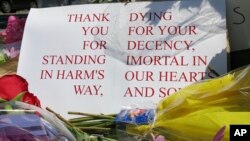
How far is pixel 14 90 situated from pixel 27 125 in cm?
82

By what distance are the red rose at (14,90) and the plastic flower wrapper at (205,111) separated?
508 millimetres

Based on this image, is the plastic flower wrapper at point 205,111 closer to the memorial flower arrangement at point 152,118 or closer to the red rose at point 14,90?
the memorial flower arrangement at point 152,118

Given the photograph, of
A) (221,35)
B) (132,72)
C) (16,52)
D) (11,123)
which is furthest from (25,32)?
(11,123)

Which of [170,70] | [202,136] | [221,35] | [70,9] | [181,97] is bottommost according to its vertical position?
[202,136]

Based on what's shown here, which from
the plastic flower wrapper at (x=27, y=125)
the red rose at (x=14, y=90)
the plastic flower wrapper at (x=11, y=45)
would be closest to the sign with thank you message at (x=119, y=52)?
the plastic flower wrapper at (x=11, y=45)

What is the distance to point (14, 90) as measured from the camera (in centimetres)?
263

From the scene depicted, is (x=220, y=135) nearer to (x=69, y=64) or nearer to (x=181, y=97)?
(x=181, y=97)

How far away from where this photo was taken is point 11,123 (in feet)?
6.03

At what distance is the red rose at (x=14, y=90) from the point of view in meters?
2.55

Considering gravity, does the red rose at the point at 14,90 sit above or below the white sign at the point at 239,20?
below

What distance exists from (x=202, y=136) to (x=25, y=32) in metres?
1.68

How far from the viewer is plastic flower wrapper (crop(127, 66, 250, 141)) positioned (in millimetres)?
2150

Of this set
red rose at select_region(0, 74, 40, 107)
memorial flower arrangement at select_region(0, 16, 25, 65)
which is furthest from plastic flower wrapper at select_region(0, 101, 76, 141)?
Answer: memorial flower arrangement at select_region(0, 16, 25, 65)

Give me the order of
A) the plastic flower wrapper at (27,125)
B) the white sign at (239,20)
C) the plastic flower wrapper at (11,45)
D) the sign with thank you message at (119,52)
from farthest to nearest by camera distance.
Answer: the plastic flower wrapper at (11,45) < the white sign at (239,20) < the sign with thank you message at (119,52) < the plastic flower wrapper at (27,125)
